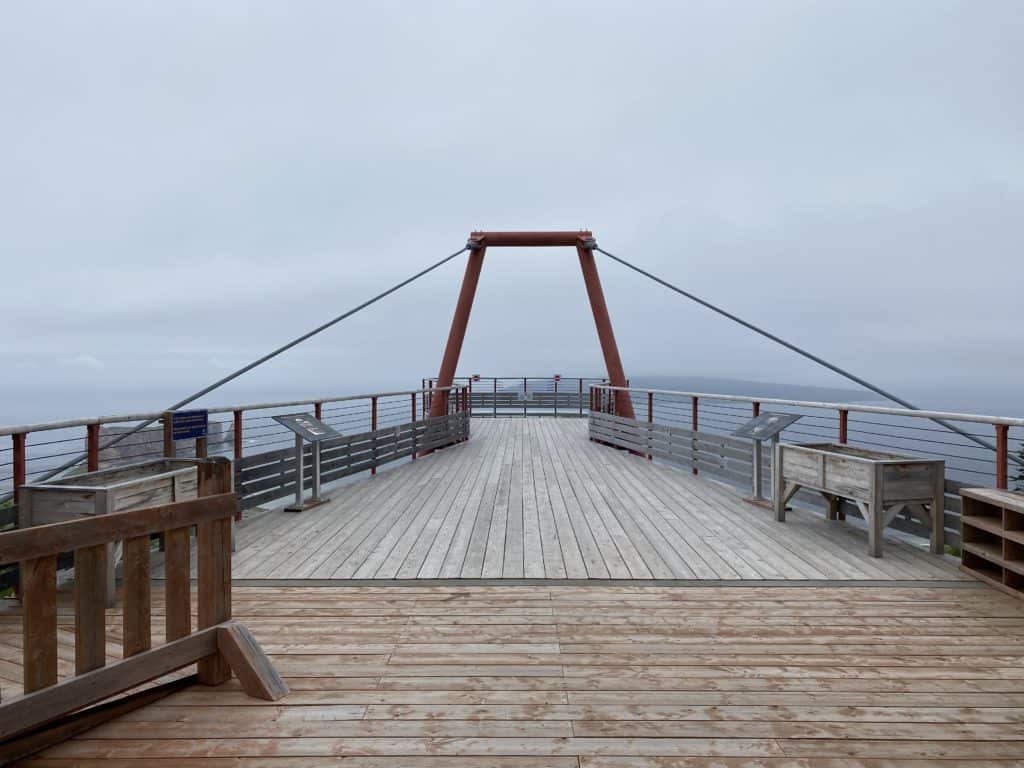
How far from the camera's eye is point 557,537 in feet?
14.6

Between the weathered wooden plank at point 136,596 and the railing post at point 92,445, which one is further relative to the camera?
the railing post at point 92,445

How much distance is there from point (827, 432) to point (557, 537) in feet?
9.85

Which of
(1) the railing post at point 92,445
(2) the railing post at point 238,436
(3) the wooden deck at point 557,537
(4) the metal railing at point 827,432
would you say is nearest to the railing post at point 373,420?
(3) the wooden deck at point 557,537

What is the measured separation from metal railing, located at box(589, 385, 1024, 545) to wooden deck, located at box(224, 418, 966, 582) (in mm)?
334

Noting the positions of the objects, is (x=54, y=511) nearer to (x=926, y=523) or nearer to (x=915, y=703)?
(x=915, y=703)

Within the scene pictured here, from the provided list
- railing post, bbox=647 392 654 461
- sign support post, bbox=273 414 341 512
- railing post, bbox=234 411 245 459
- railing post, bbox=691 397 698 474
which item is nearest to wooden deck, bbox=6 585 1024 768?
railing post, bbox=234 411 245 459

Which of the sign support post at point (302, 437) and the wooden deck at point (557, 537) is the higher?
the sign support post at point (302, 437)

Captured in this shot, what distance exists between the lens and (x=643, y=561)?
12.7ft

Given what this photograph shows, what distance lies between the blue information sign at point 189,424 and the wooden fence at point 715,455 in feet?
18.6

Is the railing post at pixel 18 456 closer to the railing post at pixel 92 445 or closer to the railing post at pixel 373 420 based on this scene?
the railing post at pixel 92 445

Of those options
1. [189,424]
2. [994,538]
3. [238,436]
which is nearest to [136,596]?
[189,424]

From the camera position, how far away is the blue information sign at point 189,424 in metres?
4.48

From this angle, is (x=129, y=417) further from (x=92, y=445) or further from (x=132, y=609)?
(x=132, y=609)

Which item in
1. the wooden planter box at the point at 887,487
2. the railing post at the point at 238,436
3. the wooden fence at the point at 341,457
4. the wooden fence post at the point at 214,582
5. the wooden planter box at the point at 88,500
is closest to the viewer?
the wooden fence post at the point at 214,582
